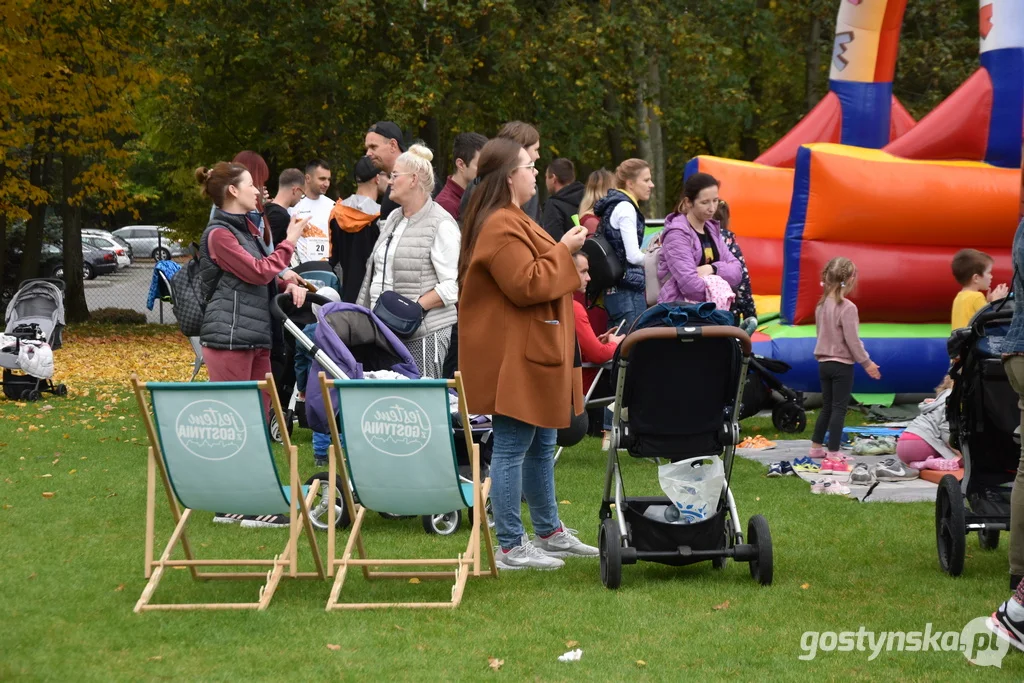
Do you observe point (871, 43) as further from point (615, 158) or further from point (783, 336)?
point (615, 158)

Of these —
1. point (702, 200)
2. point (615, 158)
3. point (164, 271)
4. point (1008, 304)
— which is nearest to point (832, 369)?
point (702, 200)

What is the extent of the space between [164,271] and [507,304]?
828cm

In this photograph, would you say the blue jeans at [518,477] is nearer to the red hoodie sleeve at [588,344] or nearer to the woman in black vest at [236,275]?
the woman in black vest at [236,275]

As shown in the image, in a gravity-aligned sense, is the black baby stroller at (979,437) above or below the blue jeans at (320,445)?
above

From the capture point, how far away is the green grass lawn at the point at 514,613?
471cm

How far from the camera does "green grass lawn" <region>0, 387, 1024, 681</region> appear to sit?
4.71 metres

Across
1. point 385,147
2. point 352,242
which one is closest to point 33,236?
point 352,242

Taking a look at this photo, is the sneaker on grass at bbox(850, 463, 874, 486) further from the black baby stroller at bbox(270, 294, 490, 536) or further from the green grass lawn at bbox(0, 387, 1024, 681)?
the black baby stroller at bbox(270, 294, 490, 536)

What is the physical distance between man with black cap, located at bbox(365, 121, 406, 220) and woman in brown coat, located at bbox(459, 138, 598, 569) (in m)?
2.91

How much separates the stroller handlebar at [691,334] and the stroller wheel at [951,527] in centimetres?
122

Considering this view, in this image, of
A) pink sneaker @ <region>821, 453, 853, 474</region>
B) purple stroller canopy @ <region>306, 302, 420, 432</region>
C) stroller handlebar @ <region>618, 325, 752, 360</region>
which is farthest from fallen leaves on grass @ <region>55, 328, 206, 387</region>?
stroller handlebar @ <region>618, 325, 752, 360</region>

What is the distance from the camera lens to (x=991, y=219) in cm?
1150

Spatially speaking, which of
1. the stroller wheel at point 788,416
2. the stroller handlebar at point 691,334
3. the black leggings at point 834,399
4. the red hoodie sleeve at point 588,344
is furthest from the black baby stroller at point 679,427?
the stroller wheel at point 788,416

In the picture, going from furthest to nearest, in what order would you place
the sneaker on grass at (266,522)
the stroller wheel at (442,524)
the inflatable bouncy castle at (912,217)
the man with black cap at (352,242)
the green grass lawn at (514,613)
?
the inflatable bouncy castle at (912,217), the man with black cap at (352,242), the sneaker on grass at (266,522), the stroller wheel at (442,524), the green grass lawn at (514,613)
